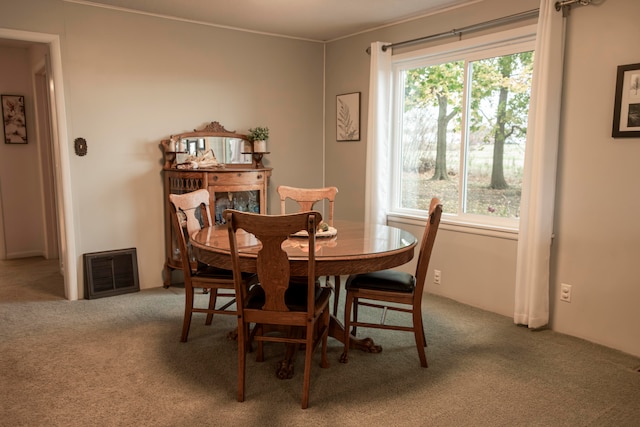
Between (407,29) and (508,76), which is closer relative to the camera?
(508,76)

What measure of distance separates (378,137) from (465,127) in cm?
79

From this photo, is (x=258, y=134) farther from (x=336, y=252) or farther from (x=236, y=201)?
(x=336, y=252)

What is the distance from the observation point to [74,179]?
385 centimetres

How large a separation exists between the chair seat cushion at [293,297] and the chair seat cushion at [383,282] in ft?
0.70

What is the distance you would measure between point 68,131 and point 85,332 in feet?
5.32

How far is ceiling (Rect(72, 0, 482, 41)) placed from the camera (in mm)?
3709

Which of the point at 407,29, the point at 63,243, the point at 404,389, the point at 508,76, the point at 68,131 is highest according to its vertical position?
the point at 407,29

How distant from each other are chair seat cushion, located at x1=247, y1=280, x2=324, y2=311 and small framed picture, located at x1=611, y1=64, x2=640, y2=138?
2020 millimetres

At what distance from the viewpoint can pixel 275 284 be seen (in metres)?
2.29

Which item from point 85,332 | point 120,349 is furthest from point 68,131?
point 120,349

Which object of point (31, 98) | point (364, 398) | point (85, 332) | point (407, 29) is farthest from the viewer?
point (31, 98)

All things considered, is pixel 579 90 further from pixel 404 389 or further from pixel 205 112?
pixel 205 112

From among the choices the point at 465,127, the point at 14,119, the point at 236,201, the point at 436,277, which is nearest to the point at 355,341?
the point at 436,277

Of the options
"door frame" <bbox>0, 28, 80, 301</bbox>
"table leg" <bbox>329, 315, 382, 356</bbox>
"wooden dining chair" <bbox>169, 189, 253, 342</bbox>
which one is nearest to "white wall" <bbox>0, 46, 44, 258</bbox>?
"door frame" <bbox>0, 28, 80, 301</bbox>
